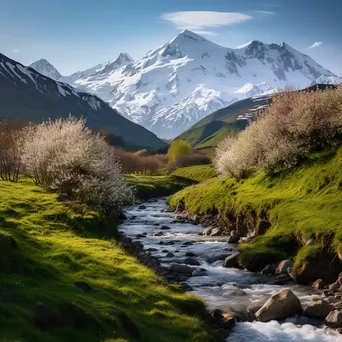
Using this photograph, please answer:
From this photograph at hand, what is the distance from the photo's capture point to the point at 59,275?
70.5 feet

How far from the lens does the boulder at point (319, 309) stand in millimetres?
22737

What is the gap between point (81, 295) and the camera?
62.4 feet

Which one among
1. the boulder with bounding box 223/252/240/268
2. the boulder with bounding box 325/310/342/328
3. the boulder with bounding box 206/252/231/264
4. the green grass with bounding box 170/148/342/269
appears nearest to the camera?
the boulder with bounding box 325/310/342/328

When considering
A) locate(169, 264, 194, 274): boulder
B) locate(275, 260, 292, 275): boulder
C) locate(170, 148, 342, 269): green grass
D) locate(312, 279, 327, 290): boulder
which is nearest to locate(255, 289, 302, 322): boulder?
locate(312, 279, 327, 290): boulder

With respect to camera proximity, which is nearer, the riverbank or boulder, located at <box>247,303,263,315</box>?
boulder, located at <box>247,303,263,315</box>

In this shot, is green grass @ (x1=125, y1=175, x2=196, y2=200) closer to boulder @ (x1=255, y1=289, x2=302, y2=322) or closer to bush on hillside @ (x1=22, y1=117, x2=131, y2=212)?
bush on hillside @ (x1=22, y1=117, x2=131, y2=212)

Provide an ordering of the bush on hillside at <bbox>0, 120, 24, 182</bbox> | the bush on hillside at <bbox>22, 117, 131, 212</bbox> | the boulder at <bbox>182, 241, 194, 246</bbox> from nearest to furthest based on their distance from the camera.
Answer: the boulder at <bbox>182, 241, 194, 246</bbox> → the bush on hillside at <bbox>22, 117, 131, 212</bbox> → the bush on hillside at <bbox>0, 120, 24, 182</bbox>

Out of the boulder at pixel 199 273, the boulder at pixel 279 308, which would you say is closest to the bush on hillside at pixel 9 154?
the boulder at pixel 199 273

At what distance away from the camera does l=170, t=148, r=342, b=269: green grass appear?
3231cm

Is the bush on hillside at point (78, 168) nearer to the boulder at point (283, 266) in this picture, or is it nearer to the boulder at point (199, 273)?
the boulder at point (199, 273)

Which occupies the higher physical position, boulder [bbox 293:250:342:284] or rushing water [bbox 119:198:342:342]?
boulder [bbox 293:250:342:284]

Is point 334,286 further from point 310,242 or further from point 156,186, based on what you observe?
point 156,186

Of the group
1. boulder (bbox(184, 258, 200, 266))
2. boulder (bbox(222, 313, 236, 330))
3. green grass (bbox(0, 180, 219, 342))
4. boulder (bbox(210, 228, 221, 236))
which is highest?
green grass (bbox(0, 180, 219, 342))

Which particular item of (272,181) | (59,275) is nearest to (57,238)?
(59,275)
